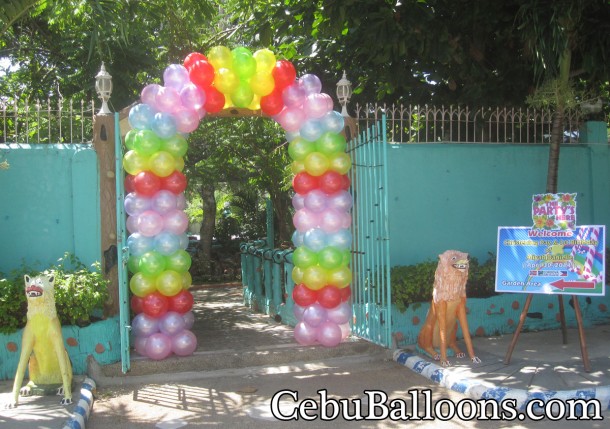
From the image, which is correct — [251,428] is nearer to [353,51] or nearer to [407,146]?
[407,146]

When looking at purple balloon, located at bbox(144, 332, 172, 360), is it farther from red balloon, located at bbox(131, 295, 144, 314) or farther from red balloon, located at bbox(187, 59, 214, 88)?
red balloon, located at bbox(187, 59, 214, 88)

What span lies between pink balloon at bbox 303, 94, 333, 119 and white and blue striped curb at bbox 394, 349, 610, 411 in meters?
3.00

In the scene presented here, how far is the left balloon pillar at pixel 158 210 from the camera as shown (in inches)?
254

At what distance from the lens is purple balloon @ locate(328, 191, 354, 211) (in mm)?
6949

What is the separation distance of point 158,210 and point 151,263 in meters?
0.59

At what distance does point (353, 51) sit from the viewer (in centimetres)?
920

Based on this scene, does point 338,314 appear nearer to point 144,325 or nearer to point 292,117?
point 144,325

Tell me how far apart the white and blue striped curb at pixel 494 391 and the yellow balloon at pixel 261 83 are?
11.4 ft

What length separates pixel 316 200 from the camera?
690 cm

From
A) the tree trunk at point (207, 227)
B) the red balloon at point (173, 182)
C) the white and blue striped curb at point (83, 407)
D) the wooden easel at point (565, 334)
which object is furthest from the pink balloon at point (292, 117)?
the tree trunk at point (207, 227)

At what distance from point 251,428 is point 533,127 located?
6.58 meters

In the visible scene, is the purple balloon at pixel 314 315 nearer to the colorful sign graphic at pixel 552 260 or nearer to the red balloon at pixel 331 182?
the red balloon at pixel 331 182

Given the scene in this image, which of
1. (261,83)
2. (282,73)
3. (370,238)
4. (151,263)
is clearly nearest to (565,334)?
(370,238)

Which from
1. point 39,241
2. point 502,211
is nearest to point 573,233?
point 502,211
